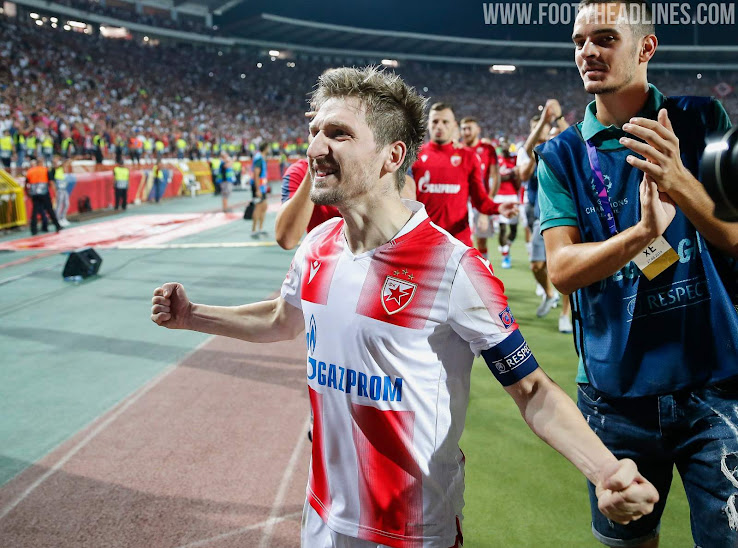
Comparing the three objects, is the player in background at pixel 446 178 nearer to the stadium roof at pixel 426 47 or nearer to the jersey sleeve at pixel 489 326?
the jersey sleeve at pixel 489 326

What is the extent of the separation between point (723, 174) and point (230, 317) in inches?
62.6

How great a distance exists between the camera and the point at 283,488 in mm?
4133

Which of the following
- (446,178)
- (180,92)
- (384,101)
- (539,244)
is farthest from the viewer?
(180,92)

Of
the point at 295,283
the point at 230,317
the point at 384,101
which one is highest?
the point at 384,101

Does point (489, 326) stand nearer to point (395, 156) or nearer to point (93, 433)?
point (395, 156)

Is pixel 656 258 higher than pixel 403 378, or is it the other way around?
pixel 656 258

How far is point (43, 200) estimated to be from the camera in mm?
16797

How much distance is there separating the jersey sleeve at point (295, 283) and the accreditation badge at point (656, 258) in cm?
109

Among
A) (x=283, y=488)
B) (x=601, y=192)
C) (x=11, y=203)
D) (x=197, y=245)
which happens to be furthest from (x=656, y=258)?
(x=11, y=203)

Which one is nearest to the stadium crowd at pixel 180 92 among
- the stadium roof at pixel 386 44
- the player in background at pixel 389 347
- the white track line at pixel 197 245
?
the stadium roof at pixel 386 44

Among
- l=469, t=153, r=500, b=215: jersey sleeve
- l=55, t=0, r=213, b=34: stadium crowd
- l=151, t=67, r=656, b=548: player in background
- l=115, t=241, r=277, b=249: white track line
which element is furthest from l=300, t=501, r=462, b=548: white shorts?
l=55, t=0, r=213, b=34: stadium crowd

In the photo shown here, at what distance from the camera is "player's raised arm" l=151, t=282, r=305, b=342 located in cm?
224

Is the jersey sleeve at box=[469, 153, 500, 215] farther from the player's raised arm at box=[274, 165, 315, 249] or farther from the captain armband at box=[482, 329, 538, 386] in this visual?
the captain armband at box=[482, 329, 538, 386]

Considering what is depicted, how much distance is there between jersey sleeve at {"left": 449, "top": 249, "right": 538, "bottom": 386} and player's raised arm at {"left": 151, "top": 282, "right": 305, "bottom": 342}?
0.69 m
